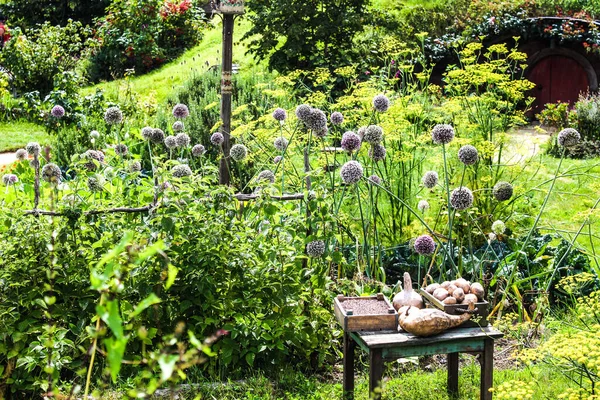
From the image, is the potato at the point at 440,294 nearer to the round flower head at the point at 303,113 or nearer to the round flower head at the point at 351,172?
the round flower head at the point at 351,172

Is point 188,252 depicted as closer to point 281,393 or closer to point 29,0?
point 281,393

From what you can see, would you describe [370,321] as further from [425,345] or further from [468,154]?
[468,154]

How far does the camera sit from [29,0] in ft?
58.3

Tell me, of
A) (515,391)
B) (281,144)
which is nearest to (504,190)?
(281,144)

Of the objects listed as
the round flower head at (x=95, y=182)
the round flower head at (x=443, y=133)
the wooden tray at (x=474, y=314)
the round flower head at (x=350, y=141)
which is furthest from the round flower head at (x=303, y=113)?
the wooden tray at (x=474, y=314)

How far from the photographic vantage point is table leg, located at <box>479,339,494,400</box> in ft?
11.1

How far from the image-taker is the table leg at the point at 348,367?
3561mm

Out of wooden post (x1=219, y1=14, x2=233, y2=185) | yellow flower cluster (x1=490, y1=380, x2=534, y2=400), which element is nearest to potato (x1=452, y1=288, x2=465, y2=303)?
yellow flower cluster (x1=490, y1=380, x2=534, y2=400)

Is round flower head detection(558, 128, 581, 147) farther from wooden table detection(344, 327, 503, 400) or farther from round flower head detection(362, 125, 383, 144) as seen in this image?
wooden table detection(344, 327, 503, 400)

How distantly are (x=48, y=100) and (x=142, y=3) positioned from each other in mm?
5809

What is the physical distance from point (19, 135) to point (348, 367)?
Result: 802 cm

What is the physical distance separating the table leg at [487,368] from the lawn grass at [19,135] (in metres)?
7.09

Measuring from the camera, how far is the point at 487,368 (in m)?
3.42

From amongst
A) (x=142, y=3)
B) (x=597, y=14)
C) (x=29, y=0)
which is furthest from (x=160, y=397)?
(x=29, y=0)
